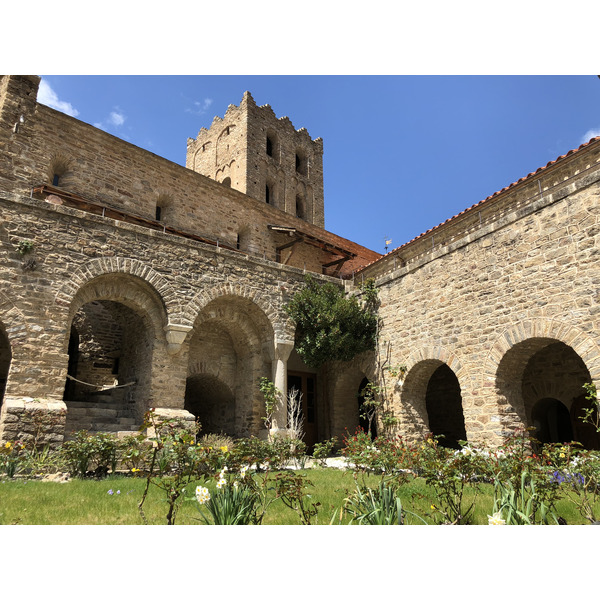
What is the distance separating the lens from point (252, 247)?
697 inches

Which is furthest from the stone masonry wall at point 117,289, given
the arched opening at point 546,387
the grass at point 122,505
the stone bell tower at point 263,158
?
the stone bell tower at point 263,158

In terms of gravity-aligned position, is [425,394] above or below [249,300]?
below

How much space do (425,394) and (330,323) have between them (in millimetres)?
3007

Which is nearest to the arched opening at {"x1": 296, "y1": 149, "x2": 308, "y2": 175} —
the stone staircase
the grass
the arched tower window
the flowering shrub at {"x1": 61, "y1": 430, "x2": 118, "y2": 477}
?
the arched tower window

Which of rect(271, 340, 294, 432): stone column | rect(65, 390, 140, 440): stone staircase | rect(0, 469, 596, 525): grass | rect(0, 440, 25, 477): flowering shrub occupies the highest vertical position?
rect(271, 340, 294, 432): stone column

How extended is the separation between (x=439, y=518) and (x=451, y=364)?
565 cm

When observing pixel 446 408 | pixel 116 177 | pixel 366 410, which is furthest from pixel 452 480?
pixel 116 177

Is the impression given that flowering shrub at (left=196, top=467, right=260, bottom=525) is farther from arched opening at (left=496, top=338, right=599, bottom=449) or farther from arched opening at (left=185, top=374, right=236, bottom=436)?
arched opening at (left=185, top=374, right=236, bottom=436)

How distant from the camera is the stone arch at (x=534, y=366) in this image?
744cm

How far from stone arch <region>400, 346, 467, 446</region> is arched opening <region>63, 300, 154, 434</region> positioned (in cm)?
599

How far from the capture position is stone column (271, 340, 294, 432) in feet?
36.1

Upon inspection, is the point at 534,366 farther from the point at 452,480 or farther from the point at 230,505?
the point at 230,505

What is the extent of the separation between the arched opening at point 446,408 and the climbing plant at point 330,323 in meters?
3.08

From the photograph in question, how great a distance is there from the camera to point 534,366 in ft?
35.9
